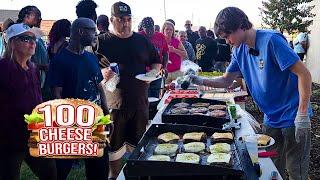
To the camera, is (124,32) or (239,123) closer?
(239,123)

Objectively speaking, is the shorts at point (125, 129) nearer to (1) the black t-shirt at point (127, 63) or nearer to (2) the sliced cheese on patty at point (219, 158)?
(1) the black t-shirt at point (127, 63)

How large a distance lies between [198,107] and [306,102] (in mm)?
1213

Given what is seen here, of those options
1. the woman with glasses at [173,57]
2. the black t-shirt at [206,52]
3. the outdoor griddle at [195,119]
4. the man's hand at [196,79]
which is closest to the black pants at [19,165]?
the outdoor griddle at [195,119]

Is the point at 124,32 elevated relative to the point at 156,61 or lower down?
elevated

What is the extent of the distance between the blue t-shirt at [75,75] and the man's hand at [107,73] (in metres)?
0.17

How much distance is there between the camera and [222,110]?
339 centimetres

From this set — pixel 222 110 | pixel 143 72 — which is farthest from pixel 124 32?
pixel 222 110

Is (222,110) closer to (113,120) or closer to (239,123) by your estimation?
(239,123)

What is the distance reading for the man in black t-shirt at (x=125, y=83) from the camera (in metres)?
3.79

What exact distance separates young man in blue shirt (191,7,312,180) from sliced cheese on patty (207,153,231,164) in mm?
622

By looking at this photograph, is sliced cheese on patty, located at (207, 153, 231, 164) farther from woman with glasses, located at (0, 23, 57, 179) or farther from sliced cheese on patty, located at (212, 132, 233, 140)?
woman with glasses, located at (0, 23, 57, 179)

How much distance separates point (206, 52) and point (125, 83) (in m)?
5.52

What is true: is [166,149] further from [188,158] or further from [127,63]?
[127,63]

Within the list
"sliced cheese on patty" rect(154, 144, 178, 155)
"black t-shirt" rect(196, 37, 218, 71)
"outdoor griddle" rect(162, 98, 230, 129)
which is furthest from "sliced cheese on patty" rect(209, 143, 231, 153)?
"black t-shirt" rect(196, 37, 218, 71)
